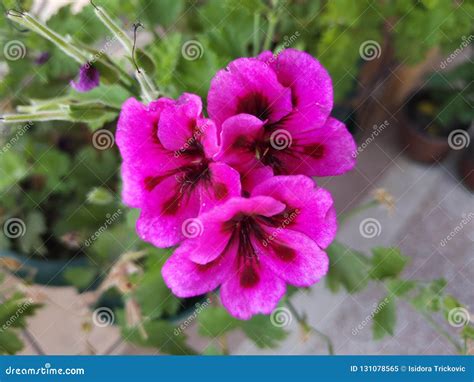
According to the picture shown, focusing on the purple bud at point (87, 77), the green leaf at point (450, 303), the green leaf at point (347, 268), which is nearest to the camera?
the purple bud at point (87, 77)

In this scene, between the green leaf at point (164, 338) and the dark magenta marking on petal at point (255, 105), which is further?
the green leaf at point (164, 338)

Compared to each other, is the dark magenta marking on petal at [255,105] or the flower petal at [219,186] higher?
the dark magenta marking on petal at [255,105]

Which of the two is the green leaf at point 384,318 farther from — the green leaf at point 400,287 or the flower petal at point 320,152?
the flower petal at point 320,152

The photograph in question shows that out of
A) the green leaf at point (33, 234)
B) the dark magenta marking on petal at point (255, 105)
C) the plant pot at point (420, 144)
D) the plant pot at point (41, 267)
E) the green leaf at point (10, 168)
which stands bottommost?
the plant pot at point (41, 267)

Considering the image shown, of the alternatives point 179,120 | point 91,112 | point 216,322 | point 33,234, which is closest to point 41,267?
point 33,234

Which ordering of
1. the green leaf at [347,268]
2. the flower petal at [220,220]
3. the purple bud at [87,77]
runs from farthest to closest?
1. the green leaf at [347,268]
2. the purple bud at [87,77]
3. the flower petal at [220,220]

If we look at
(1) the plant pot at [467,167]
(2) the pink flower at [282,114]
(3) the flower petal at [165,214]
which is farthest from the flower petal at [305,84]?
(1) the plant pot at [467,167]

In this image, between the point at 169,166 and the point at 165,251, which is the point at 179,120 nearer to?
the point at 169,166
